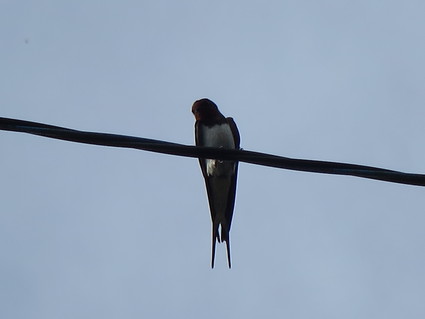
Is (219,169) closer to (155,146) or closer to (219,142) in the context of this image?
(219,142)

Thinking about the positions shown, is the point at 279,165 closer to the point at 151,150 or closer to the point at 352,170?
the point at 352,170

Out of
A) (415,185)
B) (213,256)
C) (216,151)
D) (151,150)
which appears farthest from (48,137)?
(213,256)

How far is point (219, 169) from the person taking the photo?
6102mm

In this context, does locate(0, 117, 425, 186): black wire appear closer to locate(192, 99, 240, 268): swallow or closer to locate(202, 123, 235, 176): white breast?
locate(192, 99, 240, 268): swallow

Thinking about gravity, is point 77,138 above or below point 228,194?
below

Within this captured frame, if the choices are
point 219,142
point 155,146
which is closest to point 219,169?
point 219,142

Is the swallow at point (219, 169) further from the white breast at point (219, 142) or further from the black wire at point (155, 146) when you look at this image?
the black wire at point (155, 146)

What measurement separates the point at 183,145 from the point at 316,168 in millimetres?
478

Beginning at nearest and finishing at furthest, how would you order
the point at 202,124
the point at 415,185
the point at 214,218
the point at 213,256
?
the point at 415,185 → the point at 213,256 → the point at 214,218 → the point at 202,124

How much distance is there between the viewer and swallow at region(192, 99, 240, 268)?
6.09 m

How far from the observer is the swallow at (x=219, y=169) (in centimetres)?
609

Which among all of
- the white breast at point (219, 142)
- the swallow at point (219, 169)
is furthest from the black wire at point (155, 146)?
the white breast at point (219, 142)

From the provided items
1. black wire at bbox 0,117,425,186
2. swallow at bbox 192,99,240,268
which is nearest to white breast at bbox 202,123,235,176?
swallow at bbox 192,99,240,268

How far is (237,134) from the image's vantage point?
21.2ft
